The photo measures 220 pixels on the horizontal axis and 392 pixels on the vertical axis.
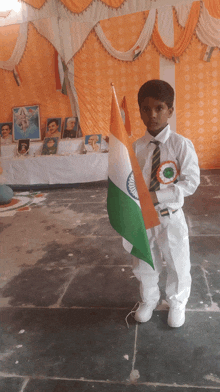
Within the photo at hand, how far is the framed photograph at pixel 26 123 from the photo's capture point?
6.58 m

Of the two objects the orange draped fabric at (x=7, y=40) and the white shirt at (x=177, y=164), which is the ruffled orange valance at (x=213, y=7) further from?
the white shirt at (x=177, y=164)

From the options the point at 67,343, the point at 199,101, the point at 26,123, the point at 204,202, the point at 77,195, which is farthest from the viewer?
the point at 26,123

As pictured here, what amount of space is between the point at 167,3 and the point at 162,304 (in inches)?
223

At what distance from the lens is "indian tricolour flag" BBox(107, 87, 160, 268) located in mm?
1452

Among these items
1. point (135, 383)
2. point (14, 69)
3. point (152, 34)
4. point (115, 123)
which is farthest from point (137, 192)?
point (14, 69)

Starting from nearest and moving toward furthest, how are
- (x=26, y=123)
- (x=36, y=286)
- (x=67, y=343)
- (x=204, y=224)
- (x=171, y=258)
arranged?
(x=171, y=258), (x=67, y=343), (x=36, y=286), (x=204, y=224), (x=26, y=123)

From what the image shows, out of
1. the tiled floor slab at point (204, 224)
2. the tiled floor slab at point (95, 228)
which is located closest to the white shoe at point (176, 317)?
the tiled floor slab at point (204, 224)

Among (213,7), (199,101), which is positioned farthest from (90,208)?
(213,7)

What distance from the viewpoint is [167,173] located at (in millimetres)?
1618

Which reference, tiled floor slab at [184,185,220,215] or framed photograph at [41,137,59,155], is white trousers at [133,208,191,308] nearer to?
tiled floor slab at [184,185,220,215]

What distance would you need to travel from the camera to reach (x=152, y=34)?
19.0ft

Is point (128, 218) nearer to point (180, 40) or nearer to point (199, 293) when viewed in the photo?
point (199, 293)

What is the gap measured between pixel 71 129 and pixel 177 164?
505cm

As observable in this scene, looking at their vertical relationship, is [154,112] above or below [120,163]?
above
